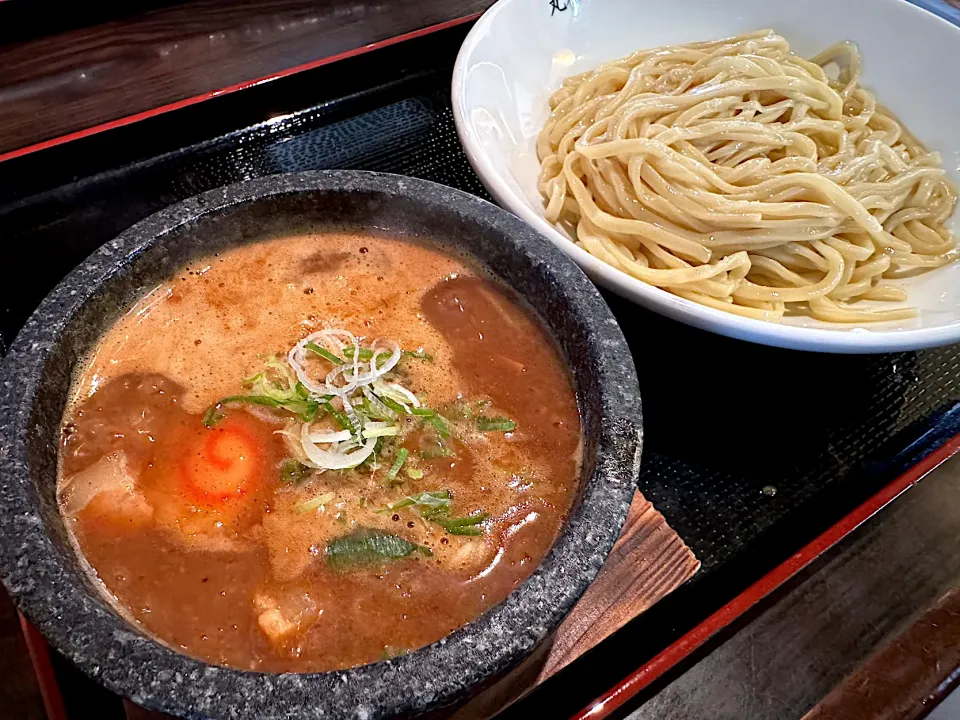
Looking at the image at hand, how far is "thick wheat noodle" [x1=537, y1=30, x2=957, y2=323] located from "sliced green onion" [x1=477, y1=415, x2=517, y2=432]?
0.68m

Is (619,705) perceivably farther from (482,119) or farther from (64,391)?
(482,119)

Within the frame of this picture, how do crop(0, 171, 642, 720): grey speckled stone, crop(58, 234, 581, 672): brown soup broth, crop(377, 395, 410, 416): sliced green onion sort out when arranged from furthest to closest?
crop(377, 395, 410, 416): sliced green onion → crop(58, 234, 581, 672): brown soup broth → crop(0, 171, 642, 720): grey speckled stone

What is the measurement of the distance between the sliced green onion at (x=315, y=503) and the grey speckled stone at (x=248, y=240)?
306 millimetres

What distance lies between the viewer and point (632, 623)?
1.48m

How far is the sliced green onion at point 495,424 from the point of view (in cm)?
138

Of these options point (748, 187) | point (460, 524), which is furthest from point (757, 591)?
point (748, 187)

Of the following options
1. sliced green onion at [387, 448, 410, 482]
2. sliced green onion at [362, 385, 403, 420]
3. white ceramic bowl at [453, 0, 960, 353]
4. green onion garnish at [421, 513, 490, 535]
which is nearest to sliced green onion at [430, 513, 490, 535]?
green onion garnish at [421, 513, 490, 535]

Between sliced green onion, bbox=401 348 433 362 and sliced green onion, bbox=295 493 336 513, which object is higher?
sliced green onion, bbox=401 348 433 362

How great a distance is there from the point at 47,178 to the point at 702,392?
1955 mm

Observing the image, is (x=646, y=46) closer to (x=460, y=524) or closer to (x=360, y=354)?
(x=360, y=354)

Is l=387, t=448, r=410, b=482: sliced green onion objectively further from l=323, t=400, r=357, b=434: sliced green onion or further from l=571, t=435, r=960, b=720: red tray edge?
l=571, t=435, r=960, b=720: red tray edge

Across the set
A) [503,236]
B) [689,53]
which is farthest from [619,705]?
[689,53]

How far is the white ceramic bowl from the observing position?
1948mm

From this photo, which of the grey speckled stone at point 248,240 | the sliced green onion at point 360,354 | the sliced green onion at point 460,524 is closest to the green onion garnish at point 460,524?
the sliced green onion at point 460,524
